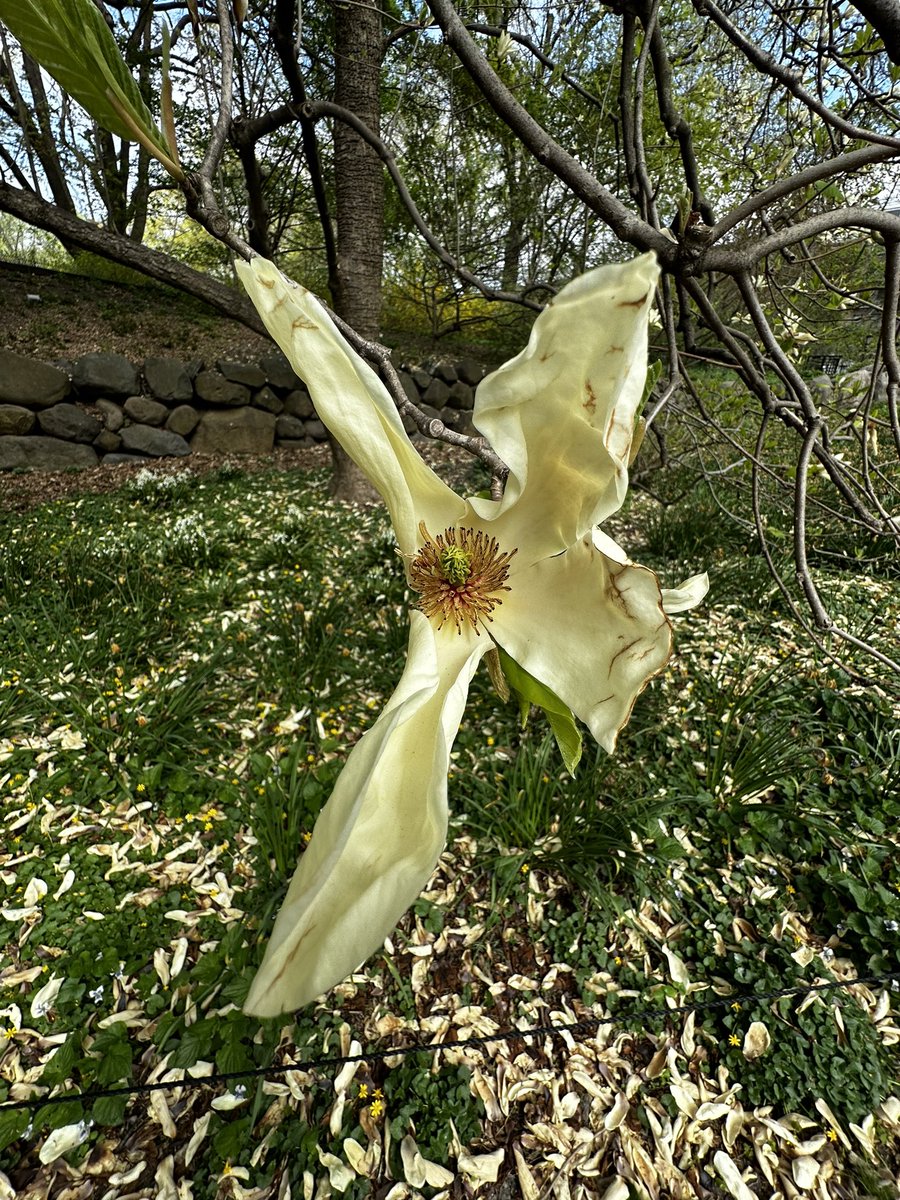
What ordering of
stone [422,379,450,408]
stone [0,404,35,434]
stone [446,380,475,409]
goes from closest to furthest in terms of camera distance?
stone [0,404,35,434]
stone [422,379,450,408]
stone [446,380,475,409]

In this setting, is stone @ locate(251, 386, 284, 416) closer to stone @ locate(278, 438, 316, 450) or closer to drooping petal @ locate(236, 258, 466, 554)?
stone @ locate(278, 438, 316, 450)

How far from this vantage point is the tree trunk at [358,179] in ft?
10.9

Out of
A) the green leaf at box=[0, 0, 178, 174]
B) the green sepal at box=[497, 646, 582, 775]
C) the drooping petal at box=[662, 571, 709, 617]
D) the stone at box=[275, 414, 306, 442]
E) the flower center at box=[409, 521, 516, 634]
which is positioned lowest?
the green sepal at box=[497, 646, 582, 775]

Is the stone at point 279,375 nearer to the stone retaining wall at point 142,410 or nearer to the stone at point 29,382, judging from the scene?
the stone retaining wall at point 142,410

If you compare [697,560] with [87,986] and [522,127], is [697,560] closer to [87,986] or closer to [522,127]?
[522,127]

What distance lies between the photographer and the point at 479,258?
6.38m

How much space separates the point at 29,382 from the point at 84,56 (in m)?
5.79

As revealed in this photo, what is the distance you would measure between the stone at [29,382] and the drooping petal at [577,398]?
590 centimetres

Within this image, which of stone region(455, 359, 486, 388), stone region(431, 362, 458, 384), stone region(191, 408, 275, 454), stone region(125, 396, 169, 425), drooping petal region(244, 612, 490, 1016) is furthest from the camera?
stone region(455, 359, 486, 388)

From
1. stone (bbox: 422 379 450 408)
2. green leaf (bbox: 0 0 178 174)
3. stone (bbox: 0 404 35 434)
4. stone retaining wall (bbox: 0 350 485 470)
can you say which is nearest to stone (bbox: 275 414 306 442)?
stone retaining wall (bbox: 0 350 485 470)

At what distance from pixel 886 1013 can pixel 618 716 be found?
1669 millimetres

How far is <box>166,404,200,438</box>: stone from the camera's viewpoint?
18.5 ft

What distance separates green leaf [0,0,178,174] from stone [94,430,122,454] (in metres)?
5.71

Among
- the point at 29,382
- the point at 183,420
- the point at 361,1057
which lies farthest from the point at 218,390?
the point at 361,1057
